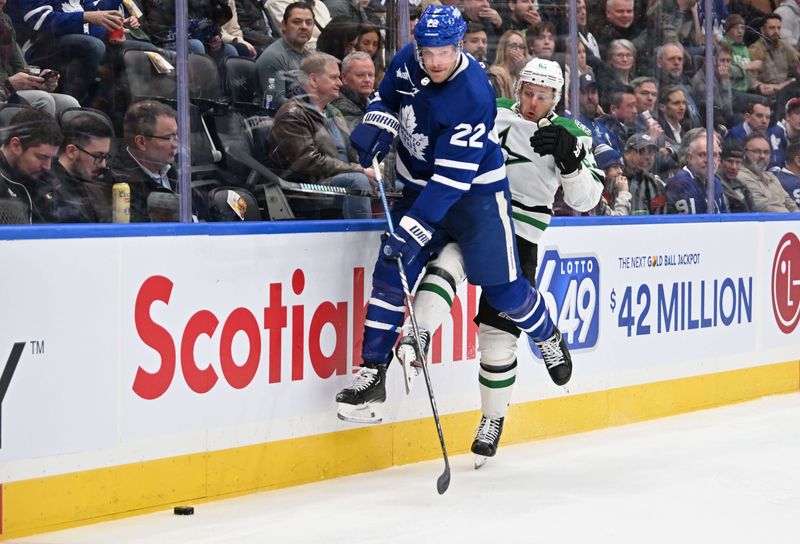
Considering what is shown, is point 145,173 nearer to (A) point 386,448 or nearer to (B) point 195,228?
(B) point 195,228

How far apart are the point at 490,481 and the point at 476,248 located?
0.80 meters

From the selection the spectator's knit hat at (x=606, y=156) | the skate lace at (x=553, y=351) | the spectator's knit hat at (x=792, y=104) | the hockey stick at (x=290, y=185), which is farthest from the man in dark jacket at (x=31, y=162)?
the spectator's knit hat at (x=792, y=104)

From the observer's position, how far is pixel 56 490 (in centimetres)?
364

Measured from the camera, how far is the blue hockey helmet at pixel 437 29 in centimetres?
432

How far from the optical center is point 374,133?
4582 millimetres

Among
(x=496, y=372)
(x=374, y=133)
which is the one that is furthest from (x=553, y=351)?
(x=374, y=133)

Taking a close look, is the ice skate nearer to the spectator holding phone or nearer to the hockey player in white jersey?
the hockey player in white jersey

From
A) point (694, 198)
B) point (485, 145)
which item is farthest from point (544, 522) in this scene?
point (694, 198)


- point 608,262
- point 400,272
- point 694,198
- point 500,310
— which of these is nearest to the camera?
point 400,272

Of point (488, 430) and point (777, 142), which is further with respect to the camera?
point (777, 142)

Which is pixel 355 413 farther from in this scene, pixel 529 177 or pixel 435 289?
pixel 529 177

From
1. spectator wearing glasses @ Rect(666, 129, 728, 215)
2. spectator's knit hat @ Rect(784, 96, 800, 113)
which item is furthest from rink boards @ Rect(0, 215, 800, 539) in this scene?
spectator's knit hat @ Rect(784, 96, 800, 113)

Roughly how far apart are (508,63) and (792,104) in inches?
97.6

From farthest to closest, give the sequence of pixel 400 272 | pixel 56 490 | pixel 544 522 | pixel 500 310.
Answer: pixel 500 310
pixel 400 272
pixel 544 522
pixel 56 490
